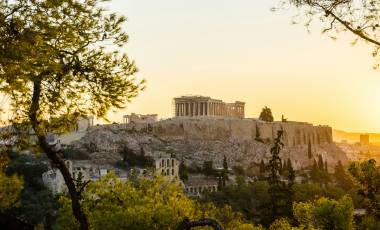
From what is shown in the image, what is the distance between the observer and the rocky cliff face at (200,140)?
11400 centimetres

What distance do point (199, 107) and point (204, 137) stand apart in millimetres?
20764

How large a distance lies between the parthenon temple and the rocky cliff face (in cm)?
1338

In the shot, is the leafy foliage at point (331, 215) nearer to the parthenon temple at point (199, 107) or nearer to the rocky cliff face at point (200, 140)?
the rocky cliff face at point (200, 140)

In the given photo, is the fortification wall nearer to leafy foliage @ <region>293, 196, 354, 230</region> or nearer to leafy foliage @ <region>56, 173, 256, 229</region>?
leafy foliage @ <region>293, 196, 354, 230</region>

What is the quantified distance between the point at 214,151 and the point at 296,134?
33484 mm

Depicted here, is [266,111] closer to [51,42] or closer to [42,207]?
[42,207]

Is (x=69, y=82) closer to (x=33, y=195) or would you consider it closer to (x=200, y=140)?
(x=33, y=195)

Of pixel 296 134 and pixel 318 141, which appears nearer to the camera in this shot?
pixel 296 134

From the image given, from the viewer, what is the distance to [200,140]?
130 metres

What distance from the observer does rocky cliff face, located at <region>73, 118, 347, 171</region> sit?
114000 millimetres

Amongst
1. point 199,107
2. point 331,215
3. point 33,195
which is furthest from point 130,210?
point 199,107

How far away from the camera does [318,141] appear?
161375mm

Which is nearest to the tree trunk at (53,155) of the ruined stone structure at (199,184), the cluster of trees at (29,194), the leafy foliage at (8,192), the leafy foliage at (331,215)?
the leafy foliage at (331,215)

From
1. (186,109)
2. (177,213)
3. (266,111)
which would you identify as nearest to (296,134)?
(266,111)
